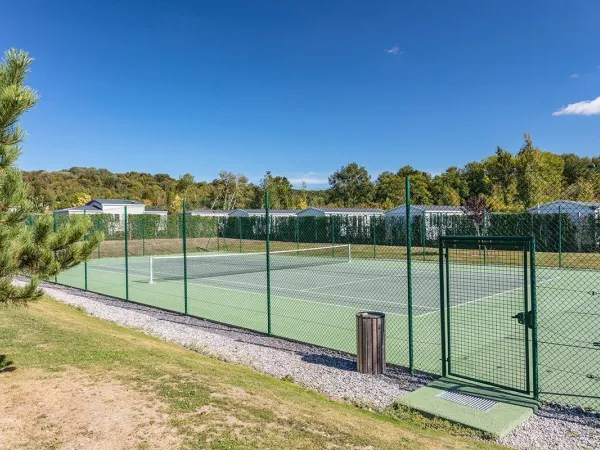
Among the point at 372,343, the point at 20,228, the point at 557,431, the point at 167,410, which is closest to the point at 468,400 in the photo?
the point at 557,431

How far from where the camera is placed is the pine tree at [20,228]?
163 inches

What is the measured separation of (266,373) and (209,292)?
8069 millimetres

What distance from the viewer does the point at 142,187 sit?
7944cm

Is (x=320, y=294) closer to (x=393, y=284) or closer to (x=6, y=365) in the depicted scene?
(x=393, y=284)

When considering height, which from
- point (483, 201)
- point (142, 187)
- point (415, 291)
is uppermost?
point (142, 187)

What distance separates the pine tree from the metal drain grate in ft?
14.4

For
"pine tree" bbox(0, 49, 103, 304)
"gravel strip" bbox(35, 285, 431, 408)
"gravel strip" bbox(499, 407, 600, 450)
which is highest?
"pine tree" bbox(0, 49, 103, 304)

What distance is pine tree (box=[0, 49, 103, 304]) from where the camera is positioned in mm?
4132

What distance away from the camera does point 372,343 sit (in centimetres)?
628

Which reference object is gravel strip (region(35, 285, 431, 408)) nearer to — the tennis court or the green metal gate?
the tennis court

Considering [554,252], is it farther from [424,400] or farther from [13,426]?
[13,426]

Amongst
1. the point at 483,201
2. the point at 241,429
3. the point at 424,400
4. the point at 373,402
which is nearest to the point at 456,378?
the point at 424,400

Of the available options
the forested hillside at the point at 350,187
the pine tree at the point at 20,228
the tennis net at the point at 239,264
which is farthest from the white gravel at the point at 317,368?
the forested hillside at the point at 350,187

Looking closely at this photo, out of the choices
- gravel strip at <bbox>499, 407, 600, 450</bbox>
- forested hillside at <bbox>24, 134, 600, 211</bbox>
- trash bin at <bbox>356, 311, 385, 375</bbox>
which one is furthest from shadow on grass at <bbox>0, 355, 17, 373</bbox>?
forested hillside at <bbox>24, 134, 600, 211</bbox>
